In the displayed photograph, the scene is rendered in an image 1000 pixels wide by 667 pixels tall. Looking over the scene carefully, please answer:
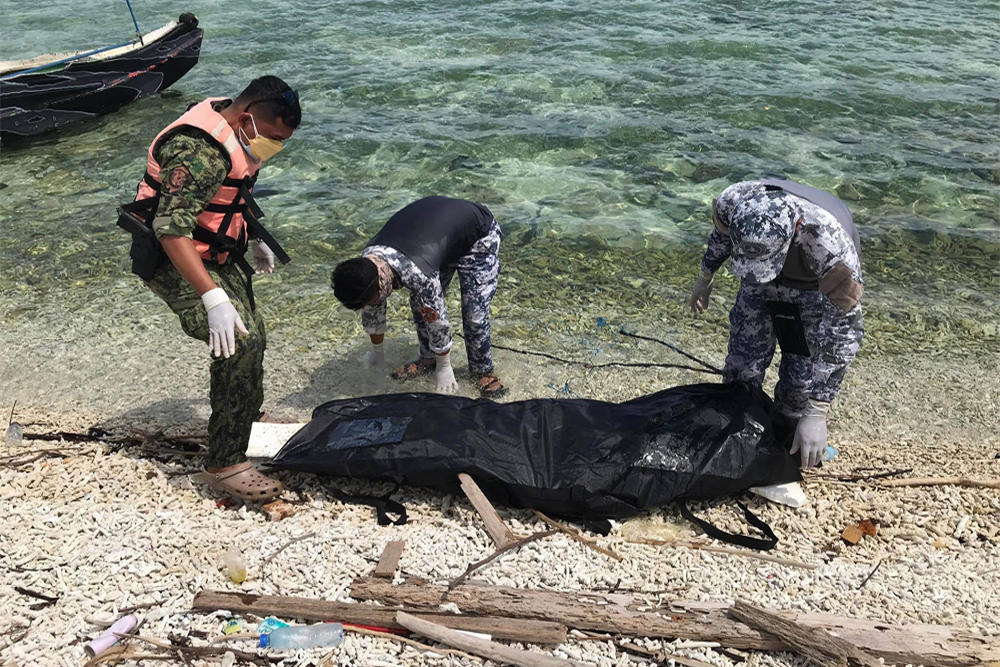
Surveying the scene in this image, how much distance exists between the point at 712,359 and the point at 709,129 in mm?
5303

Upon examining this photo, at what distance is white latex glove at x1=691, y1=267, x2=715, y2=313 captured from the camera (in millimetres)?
4375

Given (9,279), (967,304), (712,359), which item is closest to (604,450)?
(712,359)

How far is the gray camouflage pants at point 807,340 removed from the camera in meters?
3.67

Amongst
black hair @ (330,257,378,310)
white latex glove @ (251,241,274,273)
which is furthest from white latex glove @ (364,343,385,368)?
black hair @ (330,257,378,310)

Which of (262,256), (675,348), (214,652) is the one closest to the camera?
(214,652)

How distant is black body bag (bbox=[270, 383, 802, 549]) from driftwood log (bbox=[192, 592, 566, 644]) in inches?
31.3

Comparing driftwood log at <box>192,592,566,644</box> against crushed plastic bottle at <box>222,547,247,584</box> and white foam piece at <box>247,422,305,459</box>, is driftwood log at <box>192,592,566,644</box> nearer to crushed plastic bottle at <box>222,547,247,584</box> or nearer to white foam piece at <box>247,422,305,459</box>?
crushed plastic bottle at <box>222,547,247,584</box>

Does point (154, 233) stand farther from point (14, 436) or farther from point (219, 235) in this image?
point (14, 436)

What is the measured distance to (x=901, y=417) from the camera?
514cm

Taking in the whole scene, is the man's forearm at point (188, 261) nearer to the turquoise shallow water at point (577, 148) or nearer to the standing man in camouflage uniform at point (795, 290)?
the standing man in camouflage uniform at point (795, 290)

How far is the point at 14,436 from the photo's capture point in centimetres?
446

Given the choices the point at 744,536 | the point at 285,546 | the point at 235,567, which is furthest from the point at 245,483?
the point at 744,536

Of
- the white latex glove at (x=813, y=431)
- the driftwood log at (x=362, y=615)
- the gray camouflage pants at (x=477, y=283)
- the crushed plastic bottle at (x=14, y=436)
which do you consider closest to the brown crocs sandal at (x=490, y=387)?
the gray camouflage pants at (x=477, y=283)

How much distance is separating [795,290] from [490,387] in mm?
2326
